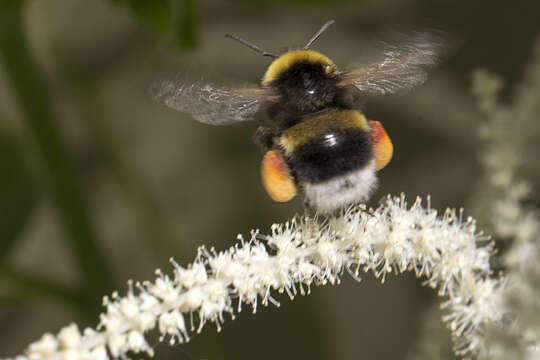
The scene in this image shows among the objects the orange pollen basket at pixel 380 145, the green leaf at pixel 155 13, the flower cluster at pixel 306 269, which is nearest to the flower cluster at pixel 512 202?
the flower cluster at pixel 306 269

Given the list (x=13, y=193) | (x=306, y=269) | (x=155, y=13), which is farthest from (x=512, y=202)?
(x=13, y=193)

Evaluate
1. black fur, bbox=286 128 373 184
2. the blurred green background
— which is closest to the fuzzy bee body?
black fur, bbox=286 128 373 184

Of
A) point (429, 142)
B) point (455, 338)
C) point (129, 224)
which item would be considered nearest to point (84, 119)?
point (129, 224)

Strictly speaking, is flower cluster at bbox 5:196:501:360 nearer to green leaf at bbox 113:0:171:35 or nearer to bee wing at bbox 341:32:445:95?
bee wing at bbox 341:32:445:95

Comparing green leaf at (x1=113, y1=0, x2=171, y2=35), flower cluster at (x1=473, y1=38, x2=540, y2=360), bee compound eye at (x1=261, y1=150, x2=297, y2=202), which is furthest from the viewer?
green leaf at (x1=113, y1=0, x2=171, y2=35)

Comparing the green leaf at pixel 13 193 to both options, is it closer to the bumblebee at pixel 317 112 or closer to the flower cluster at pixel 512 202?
the bumblebee at pixel 317 112

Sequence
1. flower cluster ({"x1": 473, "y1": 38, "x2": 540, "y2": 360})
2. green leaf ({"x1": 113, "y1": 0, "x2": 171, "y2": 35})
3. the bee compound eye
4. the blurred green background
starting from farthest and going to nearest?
the blurred green background → green leaf ({"x1": 113, "y1": 0, "x2": 171, "y2": 35}) → the bee compound eye → flower cluster ({"x1": 473, "y1": 38, "x2": 540, "y2": 360})

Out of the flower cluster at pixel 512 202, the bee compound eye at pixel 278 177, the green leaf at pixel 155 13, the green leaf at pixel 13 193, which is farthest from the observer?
the green leaf at pixel 13 193

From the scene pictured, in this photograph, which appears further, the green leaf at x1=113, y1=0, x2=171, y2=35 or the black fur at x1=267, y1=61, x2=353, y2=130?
the green leaf at x1=113, y1=0, x2=171, y2=35
